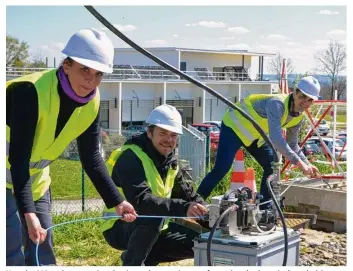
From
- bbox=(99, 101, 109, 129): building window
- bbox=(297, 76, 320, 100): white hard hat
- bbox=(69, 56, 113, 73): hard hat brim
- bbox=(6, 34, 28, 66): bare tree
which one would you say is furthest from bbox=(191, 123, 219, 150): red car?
bbox=(69, 56, 113, 73): hard hat brim

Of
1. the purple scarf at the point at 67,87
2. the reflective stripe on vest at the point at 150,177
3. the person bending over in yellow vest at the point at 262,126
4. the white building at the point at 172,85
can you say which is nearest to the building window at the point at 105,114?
the white building at the point at 172,85

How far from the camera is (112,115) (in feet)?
81.2

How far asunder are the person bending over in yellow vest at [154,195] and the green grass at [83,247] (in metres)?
1.30

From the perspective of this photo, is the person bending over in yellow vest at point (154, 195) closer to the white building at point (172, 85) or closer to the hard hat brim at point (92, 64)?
the hard hat brim at point (92, 64)

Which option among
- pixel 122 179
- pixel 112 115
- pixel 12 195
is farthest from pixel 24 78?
pixel 112 115

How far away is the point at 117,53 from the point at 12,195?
24.4 m

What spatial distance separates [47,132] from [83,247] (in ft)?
9.08

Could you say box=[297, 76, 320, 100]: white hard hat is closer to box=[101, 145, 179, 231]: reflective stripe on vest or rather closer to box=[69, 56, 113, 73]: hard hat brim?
box=[101, 145, 179, 231]: reflective stripe on vest

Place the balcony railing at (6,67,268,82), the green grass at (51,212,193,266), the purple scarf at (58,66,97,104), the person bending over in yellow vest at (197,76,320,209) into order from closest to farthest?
1. the purple scarf at (58,66,97,104)
2. the green grass at (51,212,193,266)
3. the person bending over in yellow vest at (197,76,320,209)
4. the balcony railing at (6,67,268,82)

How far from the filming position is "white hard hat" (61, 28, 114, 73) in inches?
122

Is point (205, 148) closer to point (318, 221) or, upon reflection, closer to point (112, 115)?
point (318, 221)

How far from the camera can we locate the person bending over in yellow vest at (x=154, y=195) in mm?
3781

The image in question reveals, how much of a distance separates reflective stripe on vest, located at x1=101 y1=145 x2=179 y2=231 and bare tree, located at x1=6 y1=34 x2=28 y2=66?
20.2 metres

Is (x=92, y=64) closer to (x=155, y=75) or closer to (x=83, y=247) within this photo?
(x=83, y=247)
